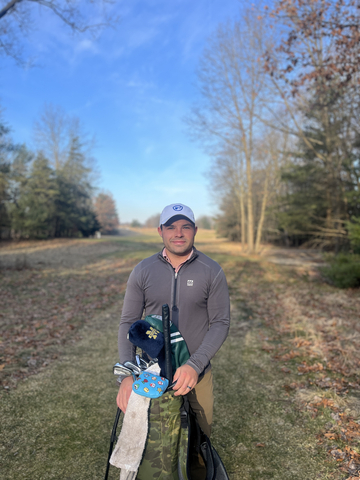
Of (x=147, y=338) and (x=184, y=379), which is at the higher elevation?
(x=147, y=338)

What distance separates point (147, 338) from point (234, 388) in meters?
3.28

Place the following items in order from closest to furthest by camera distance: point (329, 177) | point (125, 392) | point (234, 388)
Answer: point (125, 392) → point (234, 388) → point (329, 177)

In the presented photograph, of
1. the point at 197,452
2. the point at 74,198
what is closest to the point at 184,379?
the point at 197,452

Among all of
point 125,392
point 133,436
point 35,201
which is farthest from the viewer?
point 35,201

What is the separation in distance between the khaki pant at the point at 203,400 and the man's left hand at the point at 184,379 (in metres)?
0.46

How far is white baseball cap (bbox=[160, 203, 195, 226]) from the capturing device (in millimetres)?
2223

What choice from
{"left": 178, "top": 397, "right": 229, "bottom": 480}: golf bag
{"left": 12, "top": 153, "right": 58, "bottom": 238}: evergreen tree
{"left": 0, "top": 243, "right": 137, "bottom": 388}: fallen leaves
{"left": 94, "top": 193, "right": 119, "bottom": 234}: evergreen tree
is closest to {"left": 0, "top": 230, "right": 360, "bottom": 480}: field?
{"left": 0, "top": 243, "right": 137, "bottom": 388}: fallen leaves

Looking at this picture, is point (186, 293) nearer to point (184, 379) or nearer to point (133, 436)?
point (184, 379)

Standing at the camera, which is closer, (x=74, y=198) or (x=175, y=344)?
(x=175, y=344)

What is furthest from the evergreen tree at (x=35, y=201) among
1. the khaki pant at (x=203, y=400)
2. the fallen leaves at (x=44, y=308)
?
the khaki pant at (x=203, y=400)

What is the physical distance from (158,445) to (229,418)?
2428 millimetres

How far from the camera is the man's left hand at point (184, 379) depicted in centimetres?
176

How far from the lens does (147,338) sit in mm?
1802

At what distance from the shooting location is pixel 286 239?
3350 centimetres
